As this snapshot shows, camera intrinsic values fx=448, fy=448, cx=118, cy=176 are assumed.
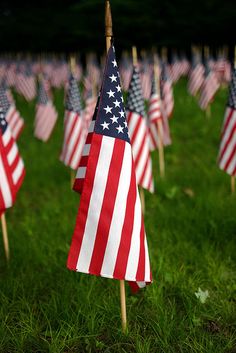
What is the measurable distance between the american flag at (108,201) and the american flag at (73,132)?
4376 millimetres

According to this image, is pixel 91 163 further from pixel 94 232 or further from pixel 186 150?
pixel 186 150

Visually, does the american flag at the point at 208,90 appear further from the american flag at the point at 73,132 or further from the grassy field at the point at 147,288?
the american flag at the point at 73,132

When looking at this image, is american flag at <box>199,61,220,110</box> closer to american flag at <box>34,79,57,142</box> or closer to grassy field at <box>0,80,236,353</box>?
american flag at <box>34,79,57,142</box>

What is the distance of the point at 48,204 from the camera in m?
8.15

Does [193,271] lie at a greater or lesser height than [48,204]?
greater

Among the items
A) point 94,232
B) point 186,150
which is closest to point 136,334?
point 94,232

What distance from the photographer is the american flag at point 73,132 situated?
812 centimetres

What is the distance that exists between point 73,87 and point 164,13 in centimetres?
2802

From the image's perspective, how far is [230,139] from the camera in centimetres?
686

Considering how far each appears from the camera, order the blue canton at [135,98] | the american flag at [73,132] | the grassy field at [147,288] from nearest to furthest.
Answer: the grassy field at [147,288]
the blue canton at [135,98]
the american flag at [73,132]

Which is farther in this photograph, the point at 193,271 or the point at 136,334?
the point at 193,271

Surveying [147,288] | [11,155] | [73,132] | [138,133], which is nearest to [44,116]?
[73,132]

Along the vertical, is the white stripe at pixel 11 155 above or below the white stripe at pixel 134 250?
below

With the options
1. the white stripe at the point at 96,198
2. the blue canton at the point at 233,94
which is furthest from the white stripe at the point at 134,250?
the blue canton at the point at 233,94
